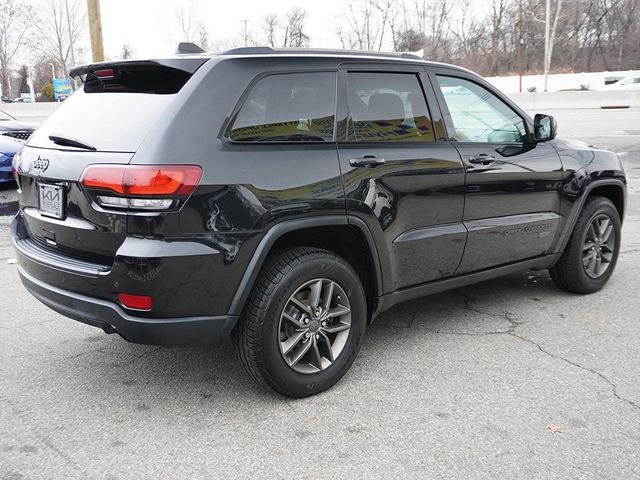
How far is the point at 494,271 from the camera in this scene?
441cm

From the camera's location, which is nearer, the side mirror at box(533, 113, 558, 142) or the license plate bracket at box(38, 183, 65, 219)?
the license plate bracket at box(38, 183, 65, 219)

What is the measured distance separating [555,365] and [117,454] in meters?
2.56

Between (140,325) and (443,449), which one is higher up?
(140,325)

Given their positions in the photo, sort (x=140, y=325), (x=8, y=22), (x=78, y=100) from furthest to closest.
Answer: (x=8, y=22) → (x=78, y=100) → (x=140, y=325)

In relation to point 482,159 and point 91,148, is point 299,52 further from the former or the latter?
point 482,159

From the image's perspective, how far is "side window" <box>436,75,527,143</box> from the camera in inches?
163

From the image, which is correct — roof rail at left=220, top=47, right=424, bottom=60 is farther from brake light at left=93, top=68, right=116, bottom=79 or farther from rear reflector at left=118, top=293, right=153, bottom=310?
rear reflector at left=118, top=293, right=153, bottom=310

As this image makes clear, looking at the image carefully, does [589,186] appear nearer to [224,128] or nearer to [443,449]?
[443,449]

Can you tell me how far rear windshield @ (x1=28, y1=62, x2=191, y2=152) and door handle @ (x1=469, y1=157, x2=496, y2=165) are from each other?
196 centimetres

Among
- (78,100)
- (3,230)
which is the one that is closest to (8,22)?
(3,230)

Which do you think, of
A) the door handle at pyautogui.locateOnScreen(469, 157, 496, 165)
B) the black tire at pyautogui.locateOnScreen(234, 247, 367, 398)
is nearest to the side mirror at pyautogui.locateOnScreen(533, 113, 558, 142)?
the door handle at pyautogui.locateOnScreen(469, 157, 496, 165)

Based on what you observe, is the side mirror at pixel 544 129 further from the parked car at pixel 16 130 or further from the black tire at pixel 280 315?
the parked car at pixel 16 130

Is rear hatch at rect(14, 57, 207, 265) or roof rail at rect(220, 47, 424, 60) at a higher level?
roof rail at rect(220, 47, 424, 60)

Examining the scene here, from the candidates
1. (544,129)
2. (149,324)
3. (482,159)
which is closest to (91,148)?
(149,324)
